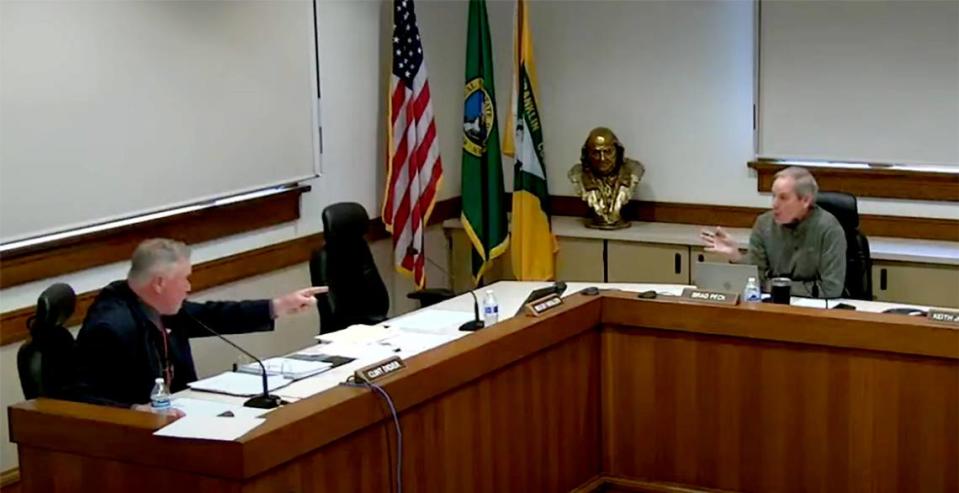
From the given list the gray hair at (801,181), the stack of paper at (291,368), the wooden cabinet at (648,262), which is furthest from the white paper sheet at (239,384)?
the wooden cabinet at (648,262)

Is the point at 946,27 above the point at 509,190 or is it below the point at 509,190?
above

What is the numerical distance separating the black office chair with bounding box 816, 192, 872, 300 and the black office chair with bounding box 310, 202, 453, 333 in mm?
1597

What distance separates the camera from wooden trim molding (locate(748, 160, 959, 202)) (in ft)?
20.8

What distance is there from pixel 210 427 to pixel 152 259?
2.68 feet

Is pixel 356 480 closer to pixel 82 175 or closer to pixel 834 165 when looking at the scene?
pixel 82 175

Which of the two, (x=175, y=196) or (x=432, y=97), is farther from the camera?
(x=432, y=97)

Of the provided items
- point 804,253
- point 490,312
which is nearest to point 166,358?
point 490,312

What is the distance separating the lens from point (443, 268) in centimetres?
749

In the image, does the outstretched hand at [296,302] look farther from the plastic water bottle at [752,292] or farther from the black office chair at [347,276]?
the plastic water bottle at [752,292]

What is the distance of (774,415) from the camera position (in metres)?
4.54

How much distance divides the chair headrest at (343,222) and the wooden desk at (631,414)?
1176mm

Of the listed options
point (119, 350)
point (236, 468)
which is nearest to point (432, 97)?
point (119, 350)

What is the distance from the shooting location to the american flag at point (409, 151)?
6715 mm

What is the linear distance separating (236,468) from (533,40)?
4.48 m
